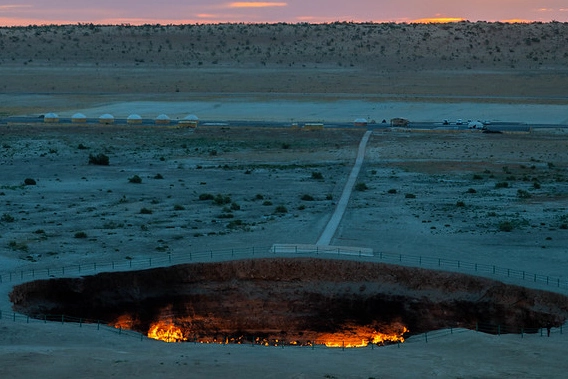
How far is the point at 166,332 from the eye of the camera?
1427 inches

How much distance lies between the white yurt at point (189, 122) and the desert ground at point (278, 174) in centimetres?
153

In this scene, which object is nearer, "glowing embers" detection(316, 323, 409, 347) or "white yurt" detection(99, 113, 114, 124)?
"glowing embers" detection(316, 323, 409, 347)

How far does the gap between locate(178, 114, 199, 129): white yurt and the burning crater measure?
56.0m

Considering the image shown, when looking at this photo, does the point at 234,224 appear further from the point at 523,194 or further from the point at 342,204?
the point at 523,194

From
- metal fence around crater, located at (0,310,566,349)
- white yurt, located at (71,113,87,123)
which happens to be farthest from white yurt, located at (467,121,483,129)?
metal fence around crater, located at (0,310,566,349)

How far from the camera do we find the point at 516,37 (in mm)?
174625

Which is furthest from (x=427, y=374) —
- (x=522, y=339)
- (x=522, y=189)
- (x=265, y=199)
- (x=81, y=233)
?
(x=522, y=189)

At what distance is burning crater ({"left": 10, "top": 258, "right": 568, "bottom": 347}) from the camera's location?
35750mm

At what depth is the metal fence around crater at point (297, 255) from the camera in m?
37.2

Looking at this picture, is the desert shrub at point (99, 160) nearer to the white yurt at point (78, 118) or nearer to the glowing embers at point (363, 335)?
the white yurt at point (78, 118)

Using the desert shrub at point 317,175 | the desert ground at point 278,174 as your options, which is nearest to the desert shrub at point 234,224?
the desert ground at point 278,174

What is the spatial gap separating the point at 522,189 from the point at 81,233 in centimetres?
2687

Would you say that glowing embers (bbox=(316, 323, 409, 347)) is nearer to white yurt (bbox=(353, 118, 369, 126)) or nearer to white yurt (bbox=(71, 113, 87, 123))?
white yurt (bbox=(353, 118, 369, 126))

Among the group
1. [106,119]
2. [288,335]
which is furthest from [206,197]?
[106,119]
